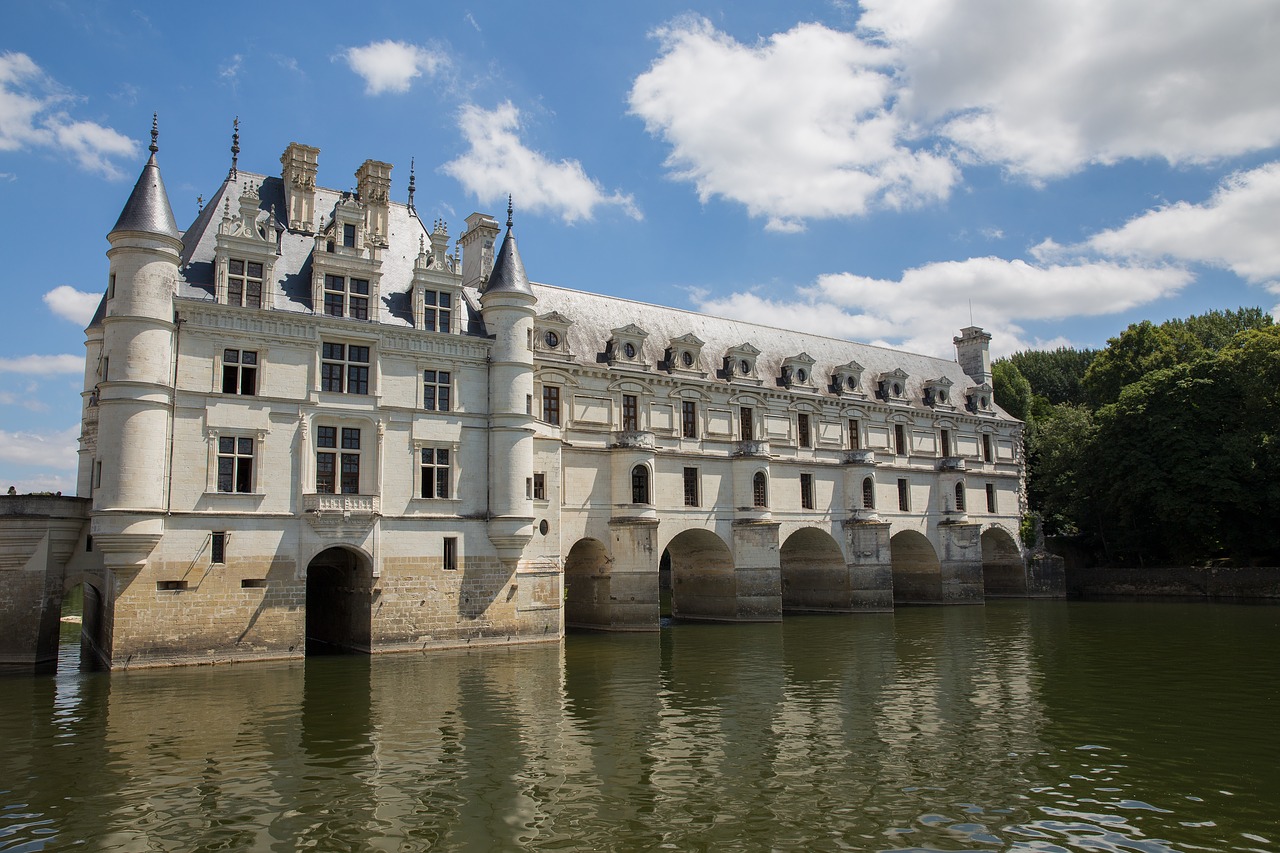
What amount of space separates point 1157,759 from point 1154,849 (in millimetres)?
4614

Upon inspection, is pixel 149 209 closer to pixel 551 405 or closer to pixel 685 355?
pixel 551 405

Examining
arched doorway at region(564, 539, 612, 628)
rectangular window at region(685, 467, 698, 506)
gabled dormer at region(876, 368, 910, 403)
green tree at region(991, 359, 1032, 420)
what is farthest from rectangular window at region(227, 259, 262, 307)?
green tree at region(991, 359, 1032, 420)

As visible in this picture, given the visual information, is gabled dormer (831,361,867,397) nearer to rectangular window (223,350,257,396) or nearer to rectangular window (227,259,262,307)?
rectangular window (227,259,262,307)

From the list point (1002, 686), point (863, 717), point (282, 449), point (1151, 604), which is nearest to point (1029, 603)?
point (1151, 604)

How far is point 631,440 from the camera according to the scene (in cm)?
3581

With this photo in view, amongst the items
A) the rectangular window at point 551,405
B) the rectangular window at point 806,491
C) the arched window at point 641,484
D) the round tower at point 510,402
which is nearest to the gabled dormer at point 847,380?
the rectangular window at point 806,491

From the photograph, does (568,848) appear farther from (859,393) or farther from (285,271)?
(859,393)

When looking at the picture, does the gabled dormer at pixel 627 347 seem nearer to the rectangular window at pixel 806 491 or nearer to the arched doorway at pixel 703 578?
the arched doorway at pixel 703 578

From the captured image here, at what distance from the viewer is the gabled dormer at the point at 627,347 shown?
37.5 meters

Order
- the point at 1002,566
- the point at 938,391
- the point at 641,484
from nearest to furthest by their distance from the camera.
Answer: the point at 641,484 < the point at 938,391 < the point at 1002,566

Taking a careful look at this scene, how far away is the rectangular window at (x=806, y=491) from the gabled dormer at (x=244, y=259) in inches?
1039

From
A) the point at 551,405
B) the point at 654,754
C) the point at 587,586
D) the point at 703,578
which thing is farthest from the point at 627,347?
the point at 654,754

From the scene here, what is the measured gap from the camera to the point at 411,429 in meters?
29.2

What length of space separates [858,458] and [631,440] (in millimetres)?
14767
